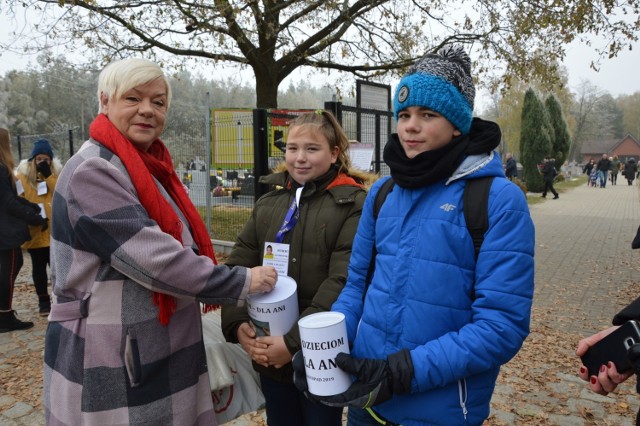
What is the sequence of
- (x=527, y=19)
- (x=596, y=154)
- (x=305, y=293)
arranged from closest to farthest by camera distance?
(x=305, y=293) → (x=527, y=19) → (x=596, y=154)

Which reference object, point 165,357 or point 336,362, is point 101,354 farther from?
point 336,362

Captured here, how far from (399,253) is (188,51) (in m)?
11.2

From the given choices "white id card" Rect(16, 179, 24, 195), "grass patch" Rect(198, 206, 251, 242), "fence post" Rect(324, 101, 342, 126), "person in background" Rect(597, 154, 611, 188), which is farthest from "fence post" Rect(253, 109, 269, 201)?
"person in background" Rect(597, 154, 611, 188)

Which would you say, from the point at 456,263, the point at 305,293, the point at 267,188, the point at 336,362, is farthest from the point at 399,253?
the point at 267,188

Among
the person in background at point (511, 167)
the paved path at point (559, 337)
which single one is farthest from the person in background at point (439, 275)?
the person in background at point (511, 167)

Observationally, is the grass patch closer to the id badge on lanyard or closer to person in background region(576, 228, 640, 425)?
the id badge on lanyard

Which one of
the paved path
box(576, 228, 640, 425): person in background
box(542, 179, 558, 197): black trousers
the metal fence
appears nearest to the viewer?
box(576, 228, 640, 425): person in background

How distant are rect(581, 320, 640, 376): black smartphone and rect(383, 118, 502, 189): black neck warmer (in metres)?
0.72

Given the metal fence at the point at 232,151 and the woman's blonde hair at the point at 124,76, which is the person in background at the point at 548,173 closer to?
the metal fence at the point at 232,151

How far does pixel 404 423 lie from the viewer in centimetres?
164

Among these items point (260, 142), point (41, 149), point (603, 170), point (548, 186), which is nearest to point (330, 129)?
point (260, 142)

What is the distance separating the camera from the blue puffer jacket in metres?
1.48

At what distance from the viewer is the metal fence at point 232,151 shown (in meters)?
6.99

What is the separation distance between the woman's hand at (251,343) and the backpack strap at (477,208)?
3.31 feet
